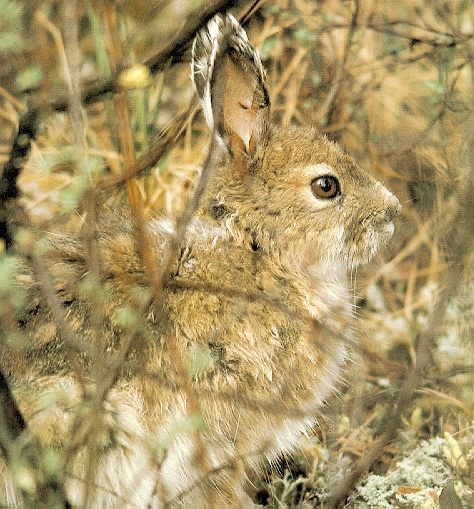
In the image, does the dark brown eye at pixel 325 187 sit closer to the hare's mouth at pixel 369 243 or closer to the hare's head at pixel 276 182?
the hare's head at pixel 276 182

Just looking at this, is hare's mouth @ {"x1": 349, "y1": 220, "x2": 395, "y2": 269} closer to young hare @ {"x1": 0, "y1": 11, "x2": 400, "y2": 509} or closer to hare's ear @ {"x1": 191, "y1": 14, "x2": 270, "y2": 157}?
young hare @ {"x1": 0, "y1": 11, "x2": 400, "y2": 509}

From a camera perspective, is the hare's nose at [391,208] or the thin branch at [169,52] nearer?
the thin branch at [169,52]

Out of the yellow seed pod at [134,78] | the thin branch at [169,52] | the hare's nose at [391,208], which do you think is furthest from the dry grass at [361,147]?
the yellow seed pod at [134,78]

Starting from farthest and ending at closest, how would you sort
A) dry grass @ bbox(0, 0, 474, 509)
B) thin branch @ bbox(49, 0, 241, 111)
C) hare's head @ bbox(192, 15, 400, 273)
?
dry grass @ bbox(0, 0, 474, 509) → hare's head @ bbox(192, 15, 400, 273) → thin branch @ bbox(49, 0, 241, 111)

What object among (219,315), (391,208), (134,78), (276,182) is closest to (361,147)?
(391,208)

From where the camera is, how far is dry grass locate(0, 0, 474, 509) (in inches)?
167

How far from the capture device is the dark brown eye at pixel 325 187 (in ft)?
13.1

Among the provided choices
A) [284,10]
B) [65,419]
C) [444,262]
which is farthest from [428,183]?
[65,419]

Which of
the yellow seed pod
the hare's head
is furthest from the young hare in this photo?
the yellow seed pod

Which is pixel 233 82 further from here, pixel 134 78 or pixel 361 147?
pixel 361 147

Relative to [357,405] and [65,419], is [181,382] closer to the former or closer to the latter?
[65,419]

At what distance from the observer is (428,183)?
5.34 m

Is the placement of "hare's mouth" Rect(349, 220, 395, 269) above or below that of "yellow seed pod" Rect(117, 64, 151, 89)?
below

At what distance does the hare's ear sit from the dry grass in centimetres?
35
